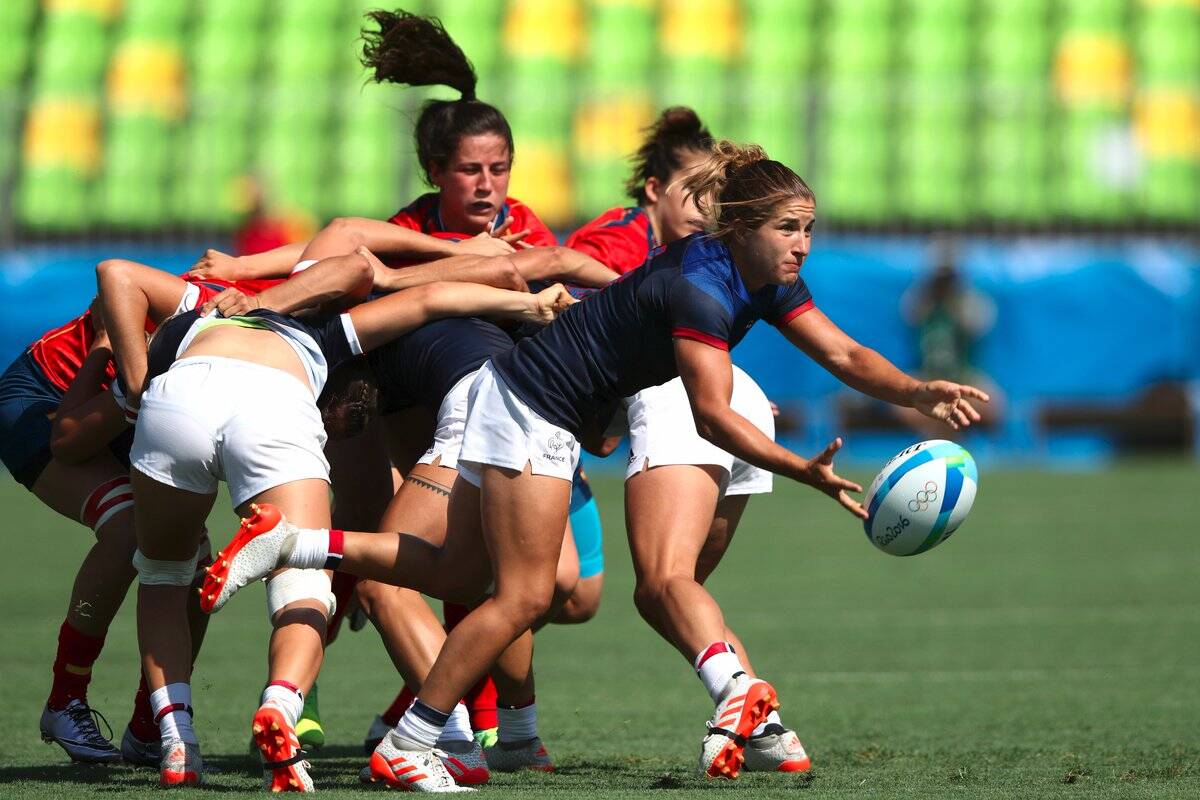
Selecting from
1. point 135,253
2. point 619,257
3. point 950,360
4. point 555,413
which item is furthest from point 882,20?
point 555,413

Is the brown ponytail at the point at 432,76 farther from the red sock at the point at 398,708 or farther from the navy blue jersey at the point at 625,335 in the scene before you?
the red sock at the point at 398,708

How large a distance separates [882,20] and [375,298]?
15011mm

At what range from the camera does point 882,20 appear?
19531 millimetres

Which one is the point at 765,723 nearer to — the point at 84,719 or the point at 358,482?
the point at 358,482

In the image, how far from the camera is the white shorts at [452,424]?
5336 millimetres

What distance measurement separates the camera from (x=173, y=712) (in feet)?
16.6

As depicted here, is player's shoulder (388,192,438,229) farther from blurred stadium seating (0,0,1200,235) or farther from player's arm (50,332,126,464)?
blurred stadium seating (0,0,1200,235)

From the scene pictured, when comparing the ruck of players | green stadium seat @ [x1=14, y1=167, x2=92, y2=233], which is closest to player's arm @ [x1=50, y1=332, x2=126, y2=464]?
A: the ruck of players

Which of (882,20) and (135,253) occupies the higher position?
(882,20)

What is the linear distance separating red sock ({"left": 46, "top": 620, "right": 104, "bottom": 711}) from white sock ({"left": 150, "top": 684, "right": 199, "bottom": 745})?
69 centimetres

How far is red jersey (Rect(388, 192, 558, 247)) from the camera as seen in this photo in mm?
6133

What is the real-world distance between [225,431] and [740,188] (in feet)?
5.05

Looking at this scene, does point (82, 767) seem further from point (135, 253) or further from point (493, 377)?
point (135, 253)

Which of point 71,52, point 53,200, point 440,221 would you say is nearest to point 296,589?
point 440,221
